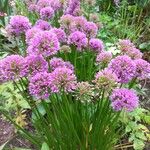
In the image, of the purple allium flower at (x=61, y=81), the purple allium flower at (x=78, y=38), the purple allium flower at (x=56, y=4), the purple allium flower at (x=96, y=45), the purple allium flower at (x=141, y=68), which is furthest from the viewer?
the purple allium flower at (x=56, y=4)

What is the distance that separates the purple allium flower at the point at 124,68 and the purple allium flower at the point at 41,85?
28cm

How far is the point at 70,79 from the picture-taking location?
1.57 metres

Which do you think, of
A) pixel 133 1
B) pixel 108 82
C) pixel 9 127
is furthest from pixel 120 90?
pixel 133 1

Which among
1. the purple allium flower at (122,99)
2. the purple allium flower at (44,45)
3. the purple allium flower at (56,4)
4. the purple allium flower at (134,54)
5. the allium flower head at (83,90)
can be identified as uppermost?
the purple allium flower at (44,45)

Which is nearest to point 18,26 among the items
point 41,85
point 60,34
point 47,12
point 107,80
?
point 60,34

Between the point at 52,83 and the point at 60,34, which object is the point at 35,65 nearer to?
the point at 52,83

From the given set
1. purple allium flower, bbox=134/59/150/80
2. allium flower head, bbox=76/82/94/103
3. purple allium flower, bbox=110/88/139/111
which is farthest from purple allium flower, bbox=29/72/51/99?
purple allium flower, bbox=134/59/150/80

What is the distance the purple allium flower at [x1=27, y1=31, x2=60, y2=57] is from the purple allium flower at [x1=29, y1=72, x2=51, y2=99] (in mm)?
93

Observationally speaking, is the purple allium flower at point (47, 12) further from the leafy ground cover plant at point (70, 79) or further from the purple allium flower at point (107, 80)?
the purple allium flower at point (107, 80)

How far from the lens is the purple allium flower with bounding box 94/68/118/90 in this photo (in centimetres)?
158

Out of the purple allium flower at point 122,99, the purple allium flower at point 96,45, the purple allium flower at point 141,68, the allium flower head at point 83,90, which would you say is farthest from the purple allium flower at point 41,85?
the purple allium flower at point 96,45

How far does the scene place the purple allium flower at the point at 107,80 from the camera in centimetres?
158

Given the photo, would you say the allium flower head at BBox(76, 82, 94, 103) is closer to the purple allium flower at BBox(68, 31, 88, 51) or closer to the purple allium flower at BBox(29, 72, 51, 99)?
the purple allium flower at BBox(29, 72, 51, 99)

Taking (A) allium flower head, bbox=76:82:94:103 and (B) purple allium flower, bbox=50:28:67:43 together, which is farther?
(B) purple allium flower, bbox=50:28:67:43
